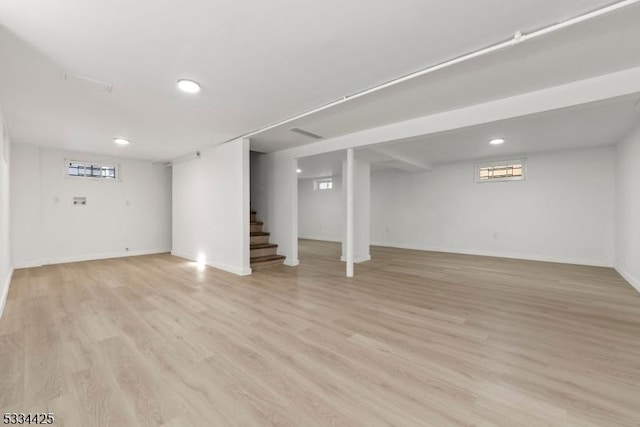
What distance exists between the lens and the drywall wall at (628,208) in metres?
3.87

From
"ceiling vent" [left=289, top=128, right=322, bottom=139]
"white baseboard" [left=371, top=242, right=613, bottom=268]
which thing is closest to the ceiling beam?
"ceiling vent" [left=289, top=128, right=322, bottom=139]

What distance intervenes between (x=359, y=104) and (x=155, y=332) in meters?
3.19

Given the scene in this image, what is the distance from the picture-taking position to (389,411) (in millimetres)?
1525

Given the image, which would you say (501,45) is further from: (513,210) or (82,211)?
(82,211)

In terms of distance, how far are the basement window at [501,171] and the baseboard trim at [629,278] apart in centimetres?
242

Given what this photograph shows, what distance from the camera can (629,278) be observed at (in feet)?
13.9

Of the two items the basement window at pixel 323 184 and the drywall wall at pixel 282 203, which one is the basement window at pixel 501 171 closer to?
the basement window at pixel 323 184

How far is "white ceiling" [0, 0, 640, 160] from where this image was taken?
5.54 ft

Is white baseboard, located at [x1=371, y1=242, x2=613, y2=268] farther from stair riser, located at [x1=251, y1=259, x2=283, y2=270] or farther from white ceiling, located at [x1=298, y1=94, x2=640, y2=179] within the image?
stair riser, located at [x1=251, y1=259, x2=283, y2=270]

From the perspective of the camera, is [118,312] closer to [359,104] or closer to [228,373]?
[228,373]

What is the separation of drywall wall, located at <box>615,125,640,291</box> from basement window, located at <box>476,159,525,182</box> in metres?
1.55

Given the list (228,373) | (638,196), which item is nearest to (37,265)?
(228,373)

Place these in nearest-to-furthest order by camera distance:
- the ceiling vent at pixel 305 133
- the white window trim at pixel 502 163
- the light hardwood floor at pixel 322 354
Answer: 1. the light hardwood floor at pixel 322 354
2. the ceiling vent at pixel 305 133
3. the white window trim at pixel 502 163

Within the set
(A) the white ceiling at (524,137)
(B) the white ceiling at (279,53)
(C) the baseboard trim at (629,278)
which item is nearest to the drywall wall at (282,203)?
(A) the white ceiling at (524,137)
